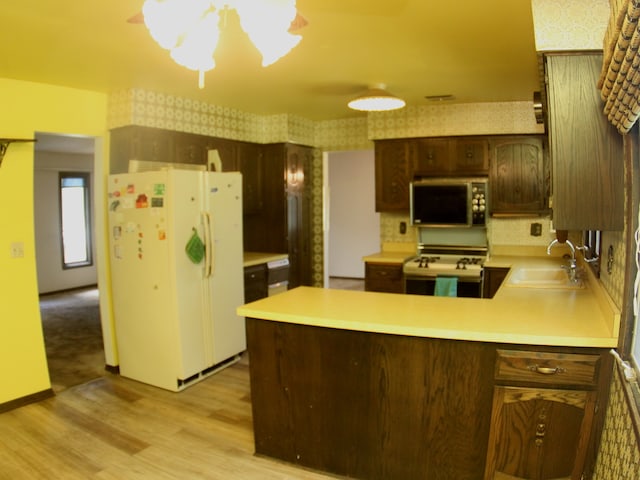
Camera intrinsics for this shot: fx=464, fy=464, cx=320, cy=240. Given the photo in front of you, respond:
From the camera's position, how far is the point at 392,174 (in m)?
4.93

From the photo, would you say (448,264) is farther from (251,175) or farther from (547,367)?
(547,367)

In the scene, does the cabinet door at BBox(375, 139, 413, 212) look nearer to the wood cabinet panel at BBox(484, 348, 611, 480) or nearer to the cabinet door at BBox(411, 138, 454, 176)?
the cabinet door at BBox(411, 138, 454, 176)

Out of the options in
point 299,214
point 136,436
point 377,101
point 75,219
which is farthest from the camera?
point 75,219

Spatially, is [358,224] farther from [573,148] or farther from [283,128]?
[573,148]

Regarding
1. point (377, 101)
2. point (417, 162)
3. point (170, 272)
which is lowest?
point (170, 272)

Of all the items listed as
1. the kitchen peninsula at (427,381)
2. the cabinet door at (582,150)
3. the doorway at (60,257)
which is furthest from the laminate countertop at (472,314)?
the doorway at (60,257)

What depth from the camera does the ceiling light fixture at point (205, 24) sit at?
1426 millimetres

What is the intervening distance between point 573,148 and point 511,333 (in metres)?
0.80

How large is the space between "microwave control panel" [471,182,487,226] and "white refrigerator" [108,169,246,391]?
2.31 metres

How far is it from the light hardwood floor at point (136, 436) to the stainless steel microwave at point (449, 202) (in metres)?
2.36

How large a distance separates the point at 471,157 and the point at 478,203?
50 centimetres

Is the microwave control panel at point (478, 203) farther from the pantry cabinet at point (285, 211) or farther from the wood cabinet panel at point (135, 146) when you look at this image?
the wood cabinet panel at point (135, 146)

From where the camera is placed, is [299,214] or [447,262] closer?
[447,262]

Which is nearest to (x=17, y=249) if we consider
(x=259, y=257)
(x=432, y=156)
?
(x=259, y=257)
